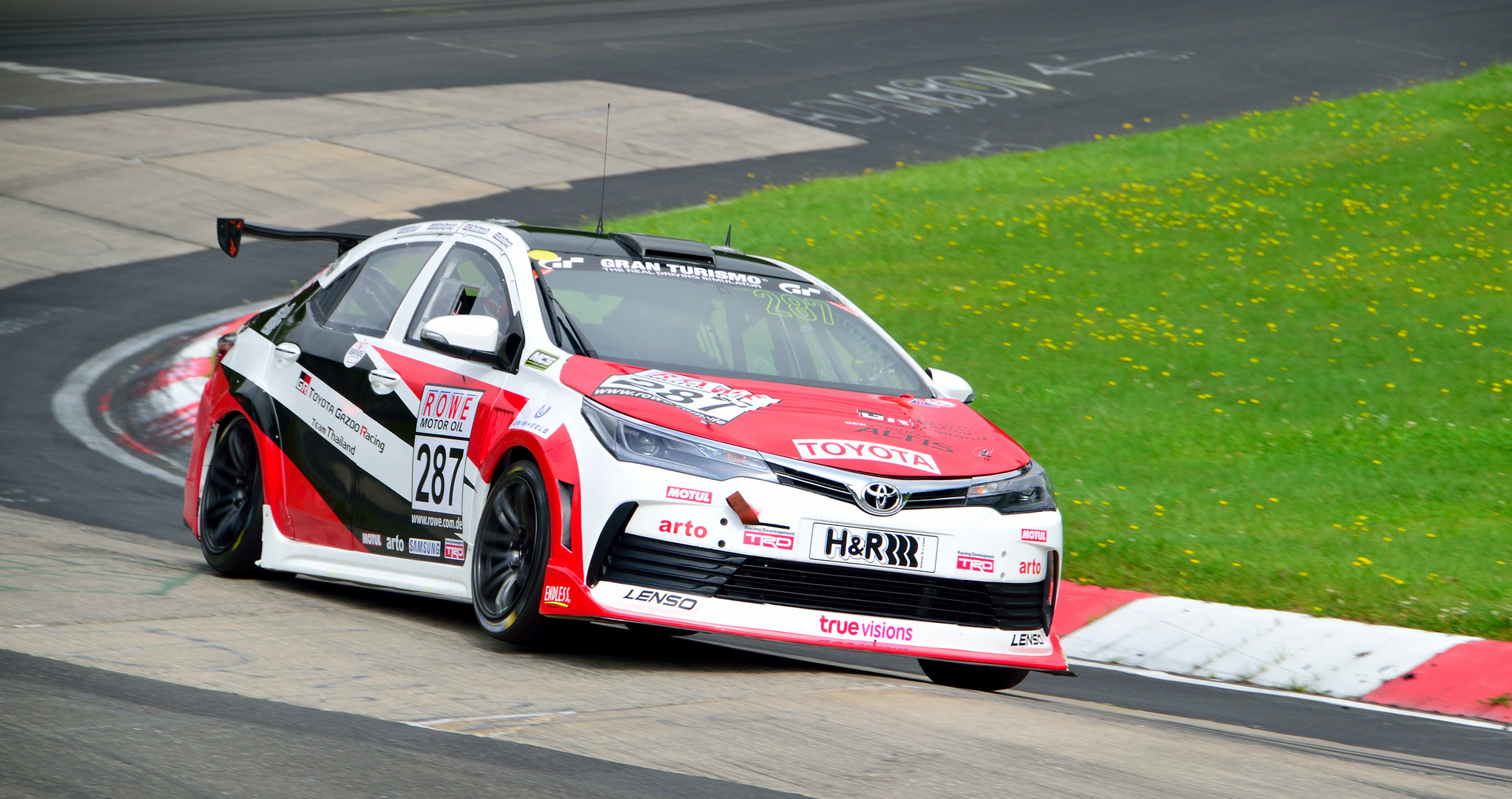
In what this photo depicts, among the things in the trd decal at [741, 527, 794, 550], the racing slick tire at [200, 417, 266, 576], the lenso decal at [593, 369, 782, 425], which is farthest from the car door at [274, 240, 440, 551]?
the trd decal at [741, 527, 794, 550]

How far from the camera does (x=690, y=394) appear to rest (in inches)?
247

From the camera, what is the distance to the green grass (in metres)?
9.67

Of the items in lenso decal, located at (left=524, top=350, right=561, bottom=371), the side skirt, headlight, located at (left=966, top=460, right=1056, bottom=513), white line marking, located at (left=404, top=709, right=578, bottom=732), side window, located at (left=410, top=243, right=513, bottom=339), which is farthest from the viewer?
side window, located at (left=410, top=243, right=513, bottom=339)

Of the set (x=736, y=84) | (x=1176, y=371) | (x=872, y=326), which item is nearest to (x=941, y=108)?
(x=736, y=84)

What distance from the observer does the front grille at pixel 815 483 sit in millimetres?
5941

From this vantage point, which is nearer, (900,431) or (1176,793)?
(1176,793)

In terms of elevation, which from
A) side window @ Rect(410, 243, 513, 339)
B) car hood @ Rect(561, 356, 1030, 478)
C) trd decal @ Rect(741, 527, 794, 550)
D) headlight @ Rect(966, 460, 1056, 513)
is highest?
side window @ Rect(410, 243, 513, 339)

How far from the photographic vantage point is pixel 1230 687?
768 cm

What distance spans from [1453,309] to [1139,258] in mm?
3433

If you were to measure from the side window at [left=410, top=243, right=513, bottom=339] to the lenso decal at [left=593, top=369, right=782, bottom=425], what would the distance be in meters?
0.95

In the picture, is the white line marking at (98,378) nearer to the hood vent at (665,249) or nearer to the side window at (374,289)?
the side window at (374,289)

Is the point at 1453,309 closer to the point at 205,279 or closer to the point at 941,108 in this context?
the point at 205,279

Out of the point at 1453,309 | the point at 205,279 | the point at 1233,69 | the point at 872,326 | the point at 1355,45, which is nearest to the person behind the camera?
the point at 872,326

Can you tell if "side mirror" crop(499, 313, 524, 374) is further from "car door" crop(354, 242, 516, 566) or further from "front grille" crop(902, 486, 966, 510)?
"front grille" crop(902, 486, 966, 510)
